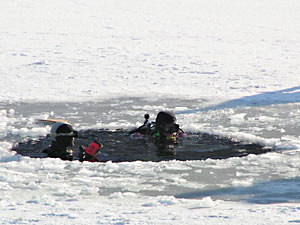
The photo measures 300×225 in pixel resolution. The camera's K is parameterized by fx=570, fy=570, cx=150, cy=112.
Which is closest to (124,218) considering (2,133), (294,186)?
(294,186)

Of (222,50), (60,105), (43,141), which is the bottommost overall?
(43,141)

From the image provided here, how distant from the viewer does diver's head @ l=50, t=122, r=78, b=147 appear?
9.45 meters

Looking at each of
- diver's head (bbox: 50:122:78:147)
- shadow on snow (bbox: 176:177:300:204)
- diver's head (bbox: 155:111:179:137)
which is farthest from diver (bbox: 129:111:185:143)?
shadow on snow (bbox: 176:177:300:204)

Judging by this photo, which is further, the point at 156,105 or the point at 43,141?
the point at 156,105

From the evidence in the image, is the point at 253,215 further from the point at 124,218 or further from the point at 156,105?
the point at 156,105

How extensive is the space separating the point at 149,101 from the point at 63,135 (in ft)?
18.6

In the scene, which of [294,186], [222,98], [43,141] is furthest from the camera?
[222,98]

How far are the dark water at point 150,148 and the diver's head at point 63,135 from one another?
0.25 m

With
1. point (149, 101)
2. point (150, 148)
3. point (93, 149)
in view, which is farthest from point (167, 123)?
point (149, 101)

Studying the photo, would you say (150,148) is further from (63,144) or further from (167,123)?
(63,144)

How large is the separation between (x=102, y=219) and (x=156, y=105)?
8819mm

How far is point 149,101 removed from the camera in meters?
14.9

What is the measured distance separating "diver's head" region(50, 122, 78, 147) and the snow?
807mm

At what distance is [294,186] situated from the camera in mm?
7164
